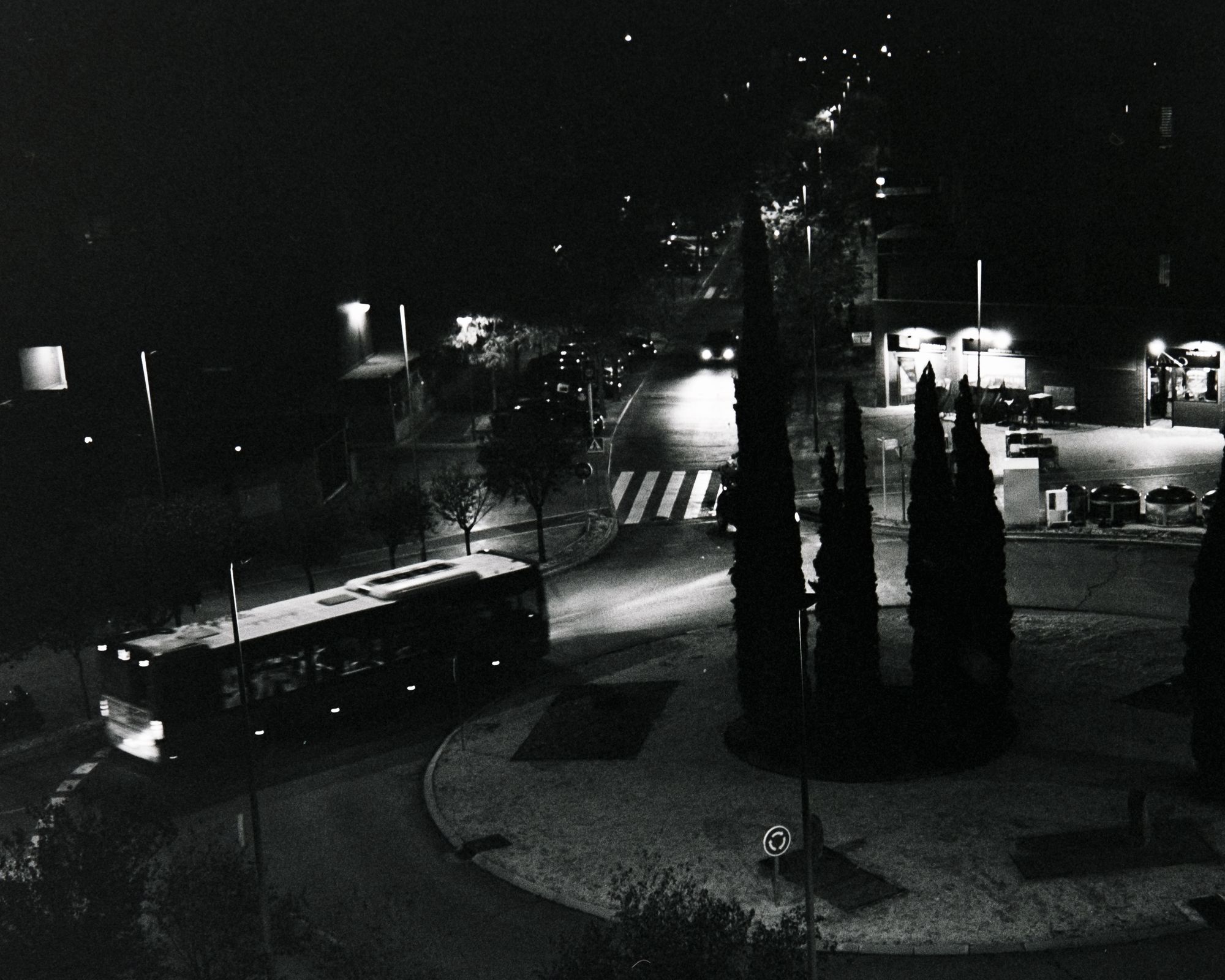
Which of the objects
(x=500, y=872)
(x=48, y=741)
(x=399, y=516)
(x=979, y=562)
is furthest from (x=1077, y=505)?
(x=48, y=741)

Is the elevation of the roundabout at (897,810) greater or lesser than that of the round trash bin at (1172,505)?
lesser

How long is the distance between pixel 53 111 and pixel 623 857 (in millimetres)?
47093

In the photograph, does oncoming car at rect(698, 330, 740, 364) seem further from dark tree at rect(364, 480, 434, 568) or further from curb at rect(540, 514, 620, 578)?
dark tree at rect(364, 480, 434, 568)

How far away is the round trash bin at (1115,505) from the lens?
38094 millimetres

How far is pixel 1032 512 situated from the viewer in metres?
38.5

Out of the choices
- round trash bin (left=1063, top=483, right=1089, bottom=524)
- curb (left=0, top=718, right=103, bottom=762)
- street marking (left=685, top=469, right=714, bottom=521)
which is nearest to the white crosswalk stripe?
street marking (left=685, top=469, right=714, bottom=521)

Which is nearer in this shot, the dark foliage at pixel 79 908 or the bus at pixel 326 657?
the dark foliage at pixel 79 908

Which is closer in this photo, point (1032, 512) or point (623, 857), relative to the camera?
point (623, 857)

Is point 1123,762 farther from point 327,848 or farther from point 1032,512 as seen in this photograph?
point 1032,512

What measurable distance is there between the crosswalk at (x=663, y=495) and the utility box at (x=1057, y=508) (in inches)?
383

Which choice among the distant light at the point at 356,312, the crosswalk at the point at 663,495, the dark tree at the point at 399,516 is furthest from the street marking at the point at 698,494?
the distant light at the point at 356,312

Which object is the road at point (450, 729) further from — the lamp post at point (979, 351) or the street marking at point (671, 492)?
the lamp post at point (979, 351)

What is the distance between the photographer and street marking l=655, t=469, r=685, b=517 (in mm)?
43094

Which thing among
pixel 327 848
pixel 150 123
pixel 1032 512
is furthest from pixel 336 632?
pixel 150 123
